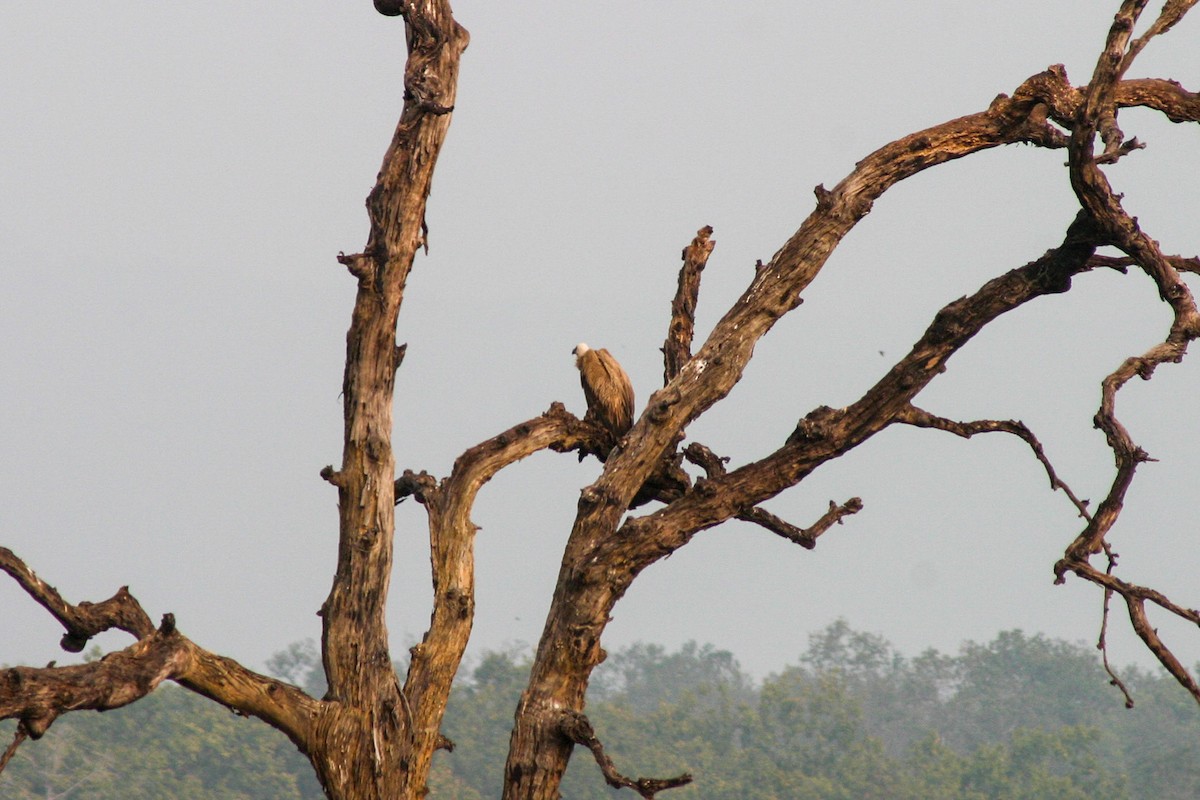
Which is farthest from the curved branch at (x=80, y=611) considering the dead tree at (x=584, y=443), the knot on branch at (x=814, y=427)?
the knot on branch at (x=814, y=427)

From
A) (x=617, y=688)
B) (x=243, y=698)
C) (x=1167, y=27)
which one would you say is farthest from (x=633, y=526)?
(x=617, y=688)

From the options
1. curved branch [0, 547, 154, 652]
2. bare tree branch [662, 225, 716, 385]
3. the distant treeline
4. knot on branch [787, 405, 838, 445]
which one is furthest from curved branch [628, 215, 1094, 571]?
the distant treeline

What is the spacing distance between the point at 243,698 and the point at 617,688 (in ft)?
216

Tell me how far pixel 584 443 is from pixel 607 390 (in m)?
0.50

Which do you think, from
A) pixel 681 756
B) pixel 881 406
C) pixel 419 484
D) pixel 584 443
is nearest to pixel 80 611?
pixel 419 484

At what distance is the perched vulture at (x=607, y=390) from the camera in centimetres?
586

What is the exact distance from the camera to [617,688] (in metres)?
68.9

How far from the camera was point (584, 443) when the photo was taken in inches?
222

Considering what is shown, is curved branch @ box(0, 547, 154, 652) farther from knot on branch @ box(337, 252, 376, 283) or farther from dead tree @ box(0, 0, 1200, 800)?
knot on branch @ box(337, 252, 376, 283)

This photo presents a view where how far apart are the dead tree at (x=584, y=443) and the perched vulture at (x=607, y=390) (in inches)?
10.1

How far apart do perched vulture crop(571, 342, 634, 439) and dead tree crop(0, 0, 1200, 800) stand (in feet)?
0.85

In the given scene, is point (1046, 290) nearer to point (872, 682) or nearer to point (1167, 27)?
point (1167, 27)

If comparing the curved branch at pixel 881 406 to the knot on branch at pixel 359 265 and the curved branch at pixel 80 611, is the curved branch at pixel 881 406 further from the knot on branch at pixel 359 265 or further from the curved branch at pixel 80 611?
the curved branch at pixel 80 611

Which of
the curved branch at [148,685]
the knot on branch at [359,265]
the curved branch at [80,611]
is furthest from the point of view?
the knot on branch at [359,265]
